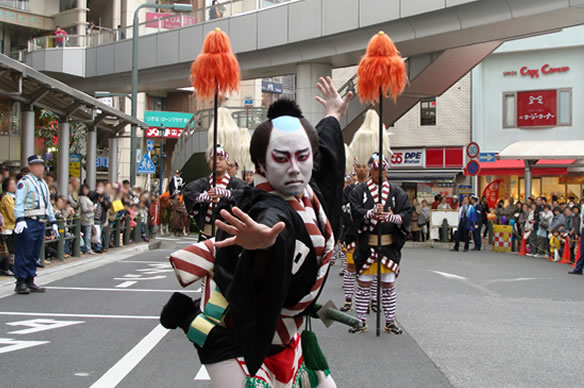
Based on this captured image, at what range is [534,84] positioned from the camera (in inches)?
1166

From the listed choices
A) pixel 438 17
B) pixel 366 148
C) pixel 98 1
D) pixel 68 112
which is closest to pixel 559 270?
pixel 366 148

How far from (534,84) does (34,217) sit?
2643 cm

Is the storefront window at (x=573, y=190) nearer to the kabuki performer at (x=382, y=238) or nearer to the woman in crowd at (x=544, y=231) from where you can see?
the woman in crowd at (x=544, y=231)

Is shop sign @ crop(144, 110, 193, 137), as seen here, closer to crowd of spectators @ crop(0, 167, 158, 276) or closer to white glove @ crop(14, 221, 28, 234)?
crowd of spectators @ crop(0, 167, 158, 276)

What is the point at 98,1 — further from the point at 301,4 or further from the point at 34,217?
the point at 34,217

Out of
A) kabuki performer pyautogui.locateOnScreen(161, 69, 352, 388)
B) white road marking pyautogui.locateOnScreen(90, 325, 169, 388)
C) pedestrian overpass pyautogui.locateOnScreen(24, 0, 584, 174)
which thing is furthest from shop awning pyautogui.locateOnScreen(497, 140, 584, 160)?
kabuki performer pyautogui.locateOnScreen(161, 69, 352, 388)

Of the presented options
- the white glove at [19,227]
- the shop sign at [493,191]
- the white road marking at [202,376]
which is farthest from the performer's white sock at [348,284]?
the shop sign at [493,191]

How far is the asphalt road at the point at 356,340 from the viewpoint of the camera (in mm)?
5160

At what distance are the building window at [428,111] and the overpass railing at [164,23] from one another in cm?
1393

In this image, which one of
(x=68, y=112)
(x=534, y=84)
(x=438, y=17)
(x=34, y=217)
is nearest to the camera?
(x=34, y=217)

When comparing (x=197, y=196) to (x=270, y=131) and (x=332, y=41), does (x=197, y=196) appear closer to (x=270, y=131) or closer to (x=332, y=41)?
(x=270, y=131)

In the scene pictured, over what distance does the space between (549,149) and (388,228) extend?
21.7m

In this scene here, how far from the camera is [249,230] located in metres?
2.23

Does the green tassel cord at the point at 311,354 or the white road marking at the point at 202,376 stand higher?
the green tassel cord at the point at 311,354
